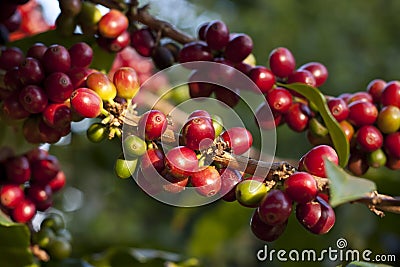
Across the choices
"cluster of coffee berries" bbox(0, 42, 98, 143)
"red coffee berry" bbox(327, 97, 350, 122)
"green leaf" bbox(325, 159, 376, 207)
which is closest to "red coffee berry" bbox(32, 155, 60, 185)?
"cluster of coffee berries" bbox(0, 42, 98, 143)

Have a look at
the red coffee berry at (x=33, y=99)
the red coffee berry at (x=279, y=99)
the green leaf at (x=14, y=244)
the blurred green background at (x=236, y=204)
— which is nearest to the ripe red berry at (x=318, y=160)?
the red coffee berry at (x=279, y=99)

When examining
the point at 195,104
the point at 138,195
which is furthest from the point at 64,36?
the point at 138,195

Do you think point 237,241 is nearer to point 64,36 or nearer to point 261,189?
point 64,36

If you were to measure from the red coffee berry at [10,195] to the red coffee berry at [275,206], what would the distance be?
50 centimetres

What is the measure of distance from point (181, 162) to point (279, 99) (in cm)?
33

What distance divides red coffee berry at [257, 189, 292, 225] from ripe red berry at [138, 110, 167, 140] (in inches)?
5.8

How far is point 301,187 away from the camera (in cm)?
67

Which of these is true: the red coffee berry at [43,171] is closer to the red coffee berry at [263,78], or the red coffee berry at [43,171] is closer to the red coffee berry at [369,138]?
the red coffee berry at [263,78]

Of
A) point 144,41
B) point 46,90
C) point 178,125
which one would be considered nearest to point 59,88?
point 46,90

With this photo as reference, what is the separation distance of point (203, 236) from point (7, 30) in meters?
0.96

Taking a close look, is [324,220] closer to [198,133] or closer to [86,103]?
[198,133]

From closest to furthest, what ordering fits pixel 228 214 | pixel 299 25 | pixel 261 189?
pixel 261 189
pixel 228 214
pixel 299 25

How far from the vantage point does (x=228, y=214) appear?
1.76 meters

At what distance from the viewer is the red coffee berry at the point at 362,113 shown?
39.3 inches
